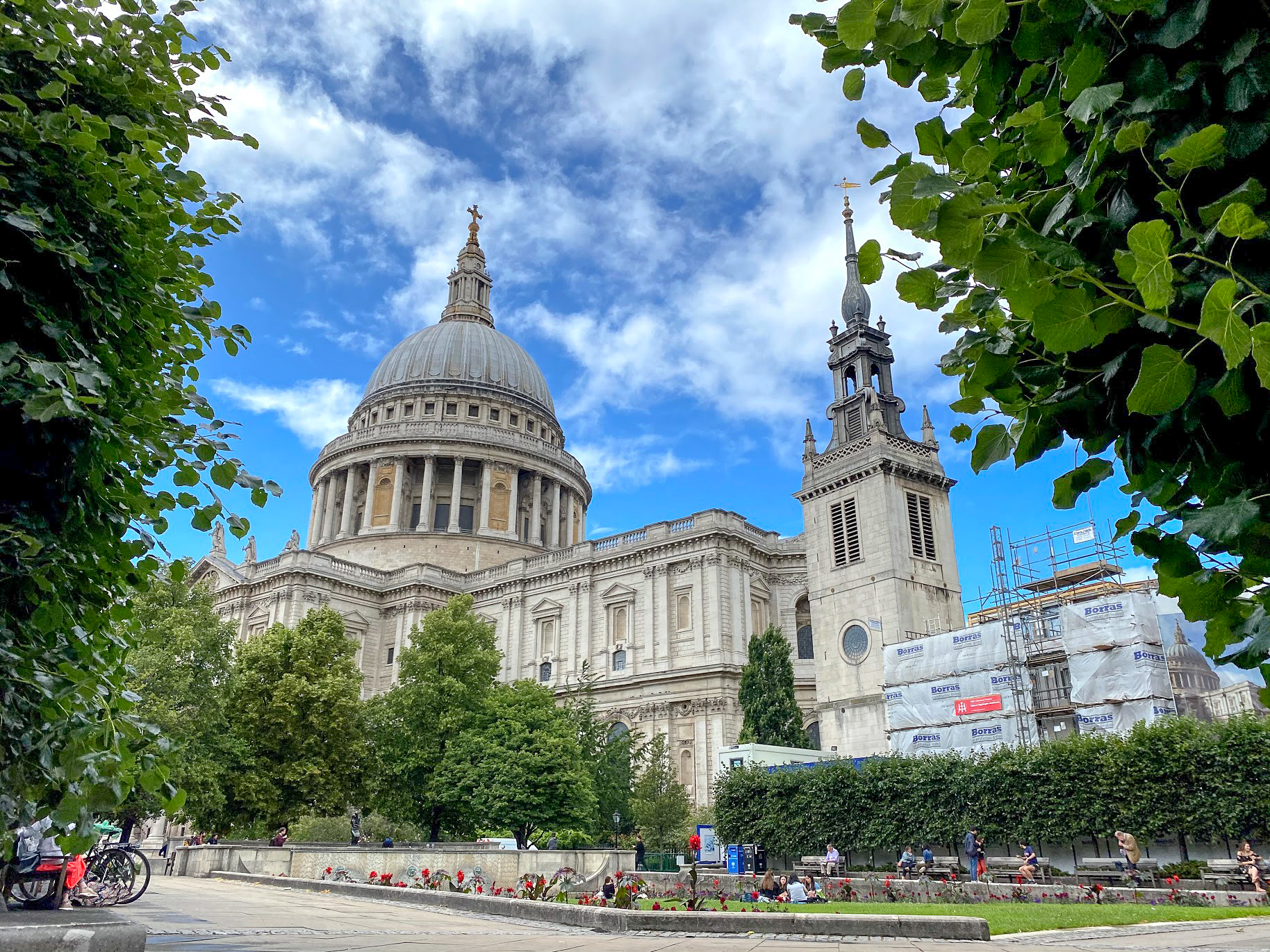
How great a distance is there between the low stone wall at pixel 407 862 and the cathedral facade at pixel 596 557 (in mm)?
16403

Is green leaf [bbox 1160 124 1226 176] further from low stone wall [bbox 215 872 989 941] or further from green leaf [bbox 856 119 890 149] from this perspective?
low stone wall [bbox 215 872 989 941]

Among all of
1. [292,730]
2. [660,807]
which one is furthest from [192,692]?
[660,807]

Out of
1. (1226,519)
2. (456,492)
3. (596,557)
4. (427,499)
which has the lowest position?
(1226,519)

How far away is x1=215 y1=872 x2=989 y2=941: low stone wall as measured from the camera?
12680mm

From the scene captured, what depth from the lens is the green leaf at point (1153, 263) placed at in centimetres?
271

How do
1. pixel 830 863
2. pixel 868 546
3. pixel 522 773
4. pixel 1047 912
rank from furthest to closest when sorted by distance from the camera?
pixel 868 546 → pixel 522 773 → pixel 830 863 → pixel 1047 912

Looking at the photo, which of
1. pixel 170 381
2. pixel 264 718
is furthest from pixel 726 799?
pixel 170 381

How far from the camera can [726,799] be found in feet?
112

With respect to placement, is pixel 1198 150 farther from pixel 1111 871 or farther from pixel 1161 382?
pixel 1111 871

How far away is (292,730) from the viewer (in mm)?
35625

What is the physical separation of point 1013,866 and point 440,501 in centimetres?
5731

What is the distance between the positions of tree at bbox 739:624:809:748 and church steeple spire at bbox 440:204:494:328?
59485 mm

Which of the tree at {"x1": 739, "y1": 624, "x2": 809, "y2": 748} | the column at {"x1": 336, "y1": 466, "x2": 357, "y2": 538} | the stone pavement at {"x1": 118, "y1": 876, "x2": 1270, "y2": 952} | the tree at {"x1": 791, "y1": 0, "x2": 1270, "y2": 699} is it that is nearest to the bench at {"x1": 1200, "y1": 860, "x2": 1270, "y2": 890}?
the stone pavement at {"x1": 118, "y1": 876, "x2": 1270, "y2": 952}

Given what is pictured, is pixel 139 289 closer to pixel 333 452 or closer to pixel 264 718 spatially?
pixel 264 718
